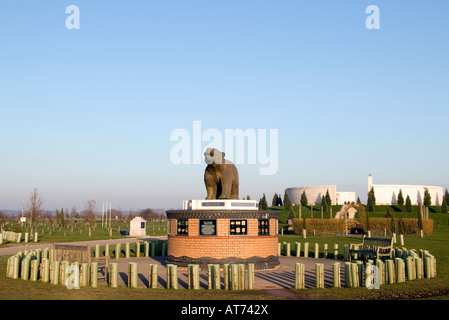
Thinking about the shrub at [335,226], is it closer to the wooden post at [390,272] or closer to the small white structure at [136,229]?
the small white structure at [136,229]

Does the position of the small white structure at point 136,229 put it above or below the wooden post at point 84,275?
below

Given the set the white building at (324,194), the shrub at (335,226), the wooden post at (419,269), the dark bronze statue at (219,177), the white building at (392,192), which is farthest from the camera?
the white building at (324,194)

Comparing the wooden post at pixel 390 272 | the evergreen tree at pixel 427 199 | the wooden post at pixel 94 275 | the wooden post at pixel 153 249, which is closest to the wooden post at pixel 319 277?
the wooden post at pixel 390 272

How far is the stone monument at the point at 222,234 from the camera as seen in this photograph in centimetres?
1791

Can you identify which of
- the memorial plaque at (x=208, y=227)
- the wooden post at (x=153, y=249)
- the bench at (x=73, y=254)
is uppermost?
the memorial plaque at (x=208, y=227)

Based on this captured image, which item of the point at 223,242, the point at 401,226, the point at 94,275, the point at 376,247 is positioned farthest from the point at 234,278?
the point at 401,226

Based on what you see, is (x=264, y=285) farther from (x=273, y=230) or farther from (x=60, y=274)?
(x=60, y=274)

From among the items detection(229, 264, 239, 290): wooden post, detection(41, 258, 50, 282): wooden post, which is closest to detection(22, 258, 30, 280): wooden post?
detection(41, 258, 50, 282): wooden post

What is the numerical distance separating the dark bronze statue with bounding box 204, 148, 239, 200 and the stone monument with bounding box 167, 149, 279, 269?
270 millimetres

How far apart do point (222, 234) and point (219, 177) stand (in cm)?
299

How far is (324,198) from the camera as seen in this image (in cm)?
8550

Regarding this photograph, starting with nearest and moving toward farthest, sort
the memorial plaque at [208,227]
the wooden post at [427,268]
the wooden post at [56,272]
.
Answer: the wooden post at [56,272] < the wooden post at [427,268] < the memorial plaque at [208,227]

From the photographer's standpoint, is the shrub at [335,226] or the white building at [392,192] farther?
the white building at [392,192]
